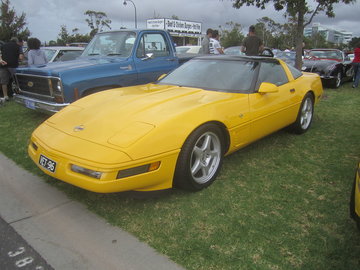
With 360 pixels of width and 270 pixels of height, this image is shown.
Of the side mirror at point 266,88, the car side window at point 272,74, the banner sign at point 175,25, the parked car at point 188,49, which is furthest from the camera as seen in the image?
the banner sign at point 175,25

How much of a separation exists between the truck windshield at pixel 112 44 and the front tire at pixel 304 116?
3100 millimetres

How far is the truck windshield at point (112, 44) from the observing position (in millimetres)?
5516

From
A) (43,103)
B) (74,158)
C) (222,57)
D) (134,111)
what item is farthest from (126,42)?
(74,158)

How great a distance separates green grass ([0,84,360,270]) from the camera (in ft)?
6.97

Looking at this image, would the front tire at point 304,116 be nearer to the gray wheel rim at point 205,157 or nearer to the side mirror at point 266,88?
the side mirror at point 266,88

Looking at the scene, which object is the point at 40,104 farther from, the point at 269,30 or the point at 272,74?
the point at 269,30

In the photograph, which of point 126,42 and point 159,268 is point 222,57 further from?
point 159,268

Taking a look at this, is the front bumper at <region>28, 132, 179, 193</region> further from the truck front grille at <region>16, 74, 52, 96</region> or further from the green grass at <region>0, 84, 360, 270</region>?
the truck front grille at <region>16, 74, 52, 96</region>

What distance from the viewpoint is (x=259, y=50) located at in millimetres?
8266

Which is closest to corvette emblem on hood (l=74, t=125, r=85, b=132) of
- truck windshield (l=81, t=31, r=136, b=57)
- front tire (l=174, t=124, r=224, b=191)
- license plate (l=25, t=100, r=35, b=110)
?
front tire (l=174, t=124, r=224, b=191)

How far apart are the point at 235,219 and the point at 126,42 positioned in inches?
163

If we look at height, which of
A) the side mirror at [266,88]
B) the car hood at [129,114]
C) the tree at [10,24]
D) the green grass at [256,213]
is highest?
the tree at [10,24]

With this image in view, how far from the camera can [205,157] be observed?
3.05m

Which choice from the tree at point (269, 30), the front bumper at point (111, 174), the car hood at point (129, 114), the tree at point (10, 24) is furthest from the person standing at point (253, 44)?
the tree at point (269, 30)
